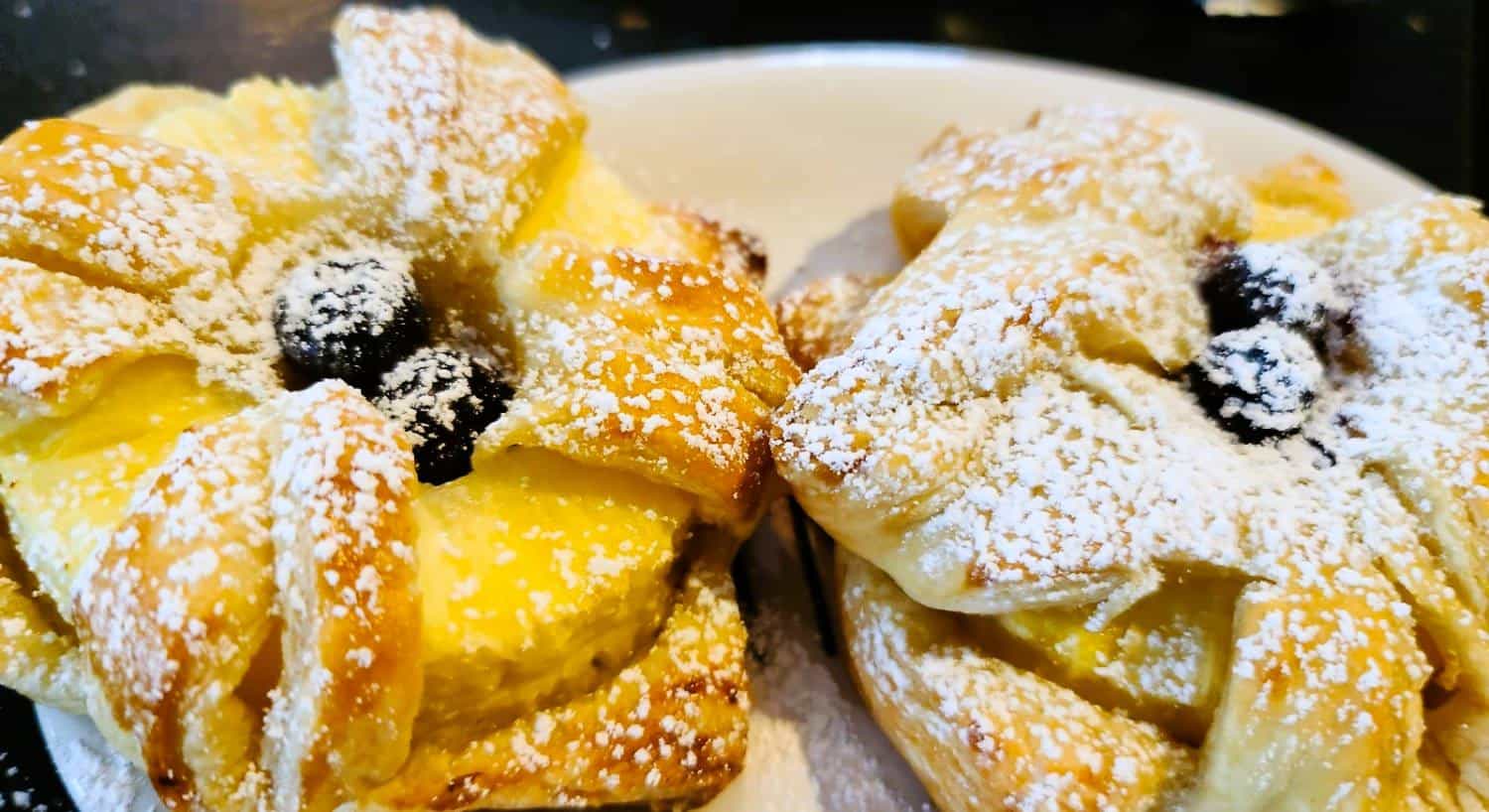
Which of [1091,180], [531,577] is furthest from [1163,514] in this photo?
[531,577]

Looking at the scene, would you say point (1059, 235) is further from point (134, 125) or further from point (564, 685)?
point (134, 125)

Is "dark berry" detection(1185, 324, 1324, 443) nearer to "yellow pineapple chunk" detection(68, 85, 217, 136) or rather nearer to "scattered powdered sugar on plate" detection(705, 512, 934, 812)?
"scattered powdered sugar on plate" detection(705, 512, 934, 812)

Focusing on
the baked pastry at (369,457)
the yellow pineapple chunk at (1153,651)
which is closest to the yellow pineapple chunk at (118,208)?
the baked pastry at (369,457)

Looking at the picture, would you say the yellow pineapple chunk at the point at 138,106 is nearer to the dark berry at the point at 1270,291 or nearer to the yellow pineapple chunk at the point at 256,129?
the yellow pineapple chunk at the point at 256,129

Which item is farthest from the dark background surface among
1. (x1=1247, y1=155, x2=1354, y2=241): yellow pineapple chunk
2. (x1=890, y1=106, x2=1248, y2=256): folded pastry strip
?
(x1=890, y1=106, x2=1248, y2=256): folded pastry strip

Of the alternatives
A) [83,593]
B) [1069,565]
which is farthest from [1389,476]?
[83,593]

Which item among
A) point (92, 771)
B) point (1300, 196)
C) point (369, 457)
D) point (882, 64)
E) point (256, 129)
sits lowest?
point (92, 771)

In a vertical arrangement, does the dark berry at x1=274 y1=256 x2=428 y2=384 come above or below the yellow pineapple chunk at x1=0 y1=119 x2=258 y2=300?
below

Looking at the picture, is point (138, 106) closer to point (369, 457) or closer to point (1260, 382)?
point (369, 457)
